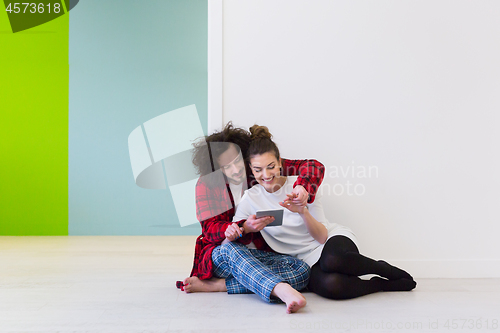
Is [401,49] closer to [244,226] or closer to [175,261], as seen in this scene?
[244,226]

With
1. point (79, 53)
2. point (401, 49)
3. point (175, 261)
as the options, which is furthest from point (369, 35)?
point (79, 53)

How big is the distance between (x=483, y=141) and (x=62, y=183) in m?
3.55

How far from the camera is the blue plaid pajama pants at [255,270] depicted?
4.78ft

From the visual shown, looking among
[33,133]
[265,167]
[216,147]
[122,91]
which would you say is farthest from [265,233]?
[33,133]

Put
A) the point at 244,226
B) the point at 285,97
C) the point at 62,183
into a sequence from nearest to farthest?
the point at 244,226, the point at 285,97, the point at 62,183

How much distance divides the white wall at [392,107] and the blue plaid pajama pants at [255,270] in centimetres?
46

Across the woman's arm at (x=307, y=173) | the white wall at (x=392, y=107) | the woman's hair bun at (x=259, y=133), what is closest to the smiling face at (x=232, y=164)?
the woman's hair bun at (x=259, y=133)

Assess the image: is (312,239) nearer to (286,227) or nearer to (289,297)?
(286,227)

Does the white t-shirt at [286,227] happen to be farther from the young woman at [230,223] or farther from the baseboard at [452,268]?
the baseboard at [452,268]

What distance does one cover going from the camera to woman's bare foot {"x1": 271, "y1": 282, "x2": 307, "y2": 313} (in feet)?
4.35

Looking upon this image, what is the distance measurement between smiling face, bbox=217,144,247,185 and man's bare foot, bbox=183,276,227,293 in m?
0.44

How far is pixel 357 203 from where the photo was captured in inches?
78.5

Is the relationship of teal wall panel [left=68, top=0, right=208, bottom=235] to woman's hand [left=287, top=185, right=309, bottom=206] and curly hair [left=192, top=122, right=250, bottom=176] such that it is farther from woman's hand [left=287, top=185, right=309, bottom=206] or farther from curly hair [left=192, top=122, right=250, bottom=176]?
woman's hand [left=287, top=185, right=309, bottom=206]

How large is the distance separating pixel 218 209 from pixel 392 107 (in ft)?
3.39
